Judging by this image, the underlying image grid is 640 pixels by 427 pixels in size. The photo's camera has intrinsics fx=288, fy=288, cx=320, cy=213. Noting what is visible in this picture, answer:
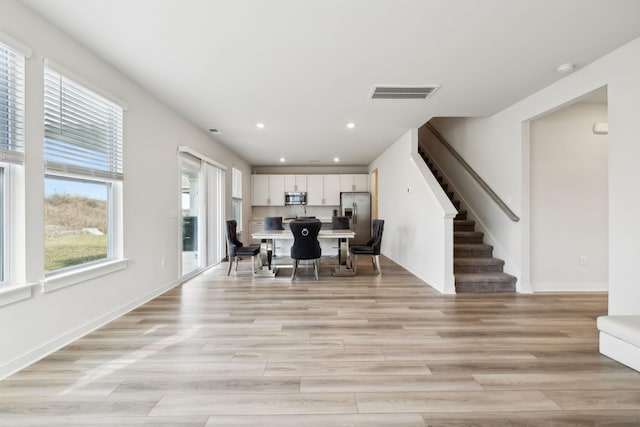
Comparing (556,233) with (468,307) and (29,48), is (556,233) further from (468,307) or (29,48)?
(29,48)

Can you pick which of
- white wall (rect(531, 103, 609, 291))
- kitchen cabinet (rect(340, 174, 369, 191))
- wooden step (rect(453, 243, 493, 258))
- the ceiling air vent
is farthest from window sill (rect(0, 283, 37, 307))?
kitchen cabinet (rect(340, 174, 369, 191))

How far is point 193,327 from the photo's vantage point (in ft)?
8.87

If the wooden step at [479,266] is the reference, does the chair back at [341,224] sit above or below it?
above

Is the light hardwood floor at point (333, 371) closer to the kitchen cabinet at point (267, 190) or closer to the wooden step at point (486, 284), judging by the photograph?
the wooden step at point (486, 284)

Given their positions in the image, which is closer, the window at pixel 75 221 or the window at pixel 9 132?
the window at pixel 9 132

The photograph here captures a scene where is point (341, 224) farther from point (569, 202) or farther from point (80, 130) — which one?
point (80, 130)

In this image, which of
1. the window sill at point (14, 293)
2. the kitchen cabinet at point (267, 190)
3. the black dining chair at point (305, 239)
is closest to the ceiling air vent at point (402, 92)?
the black dining chair at point (305, 239)

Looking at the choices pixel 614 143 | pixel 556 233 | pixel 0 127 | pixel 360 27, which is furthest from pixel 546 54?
pixel 0 127

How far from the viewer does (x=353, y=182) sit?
341 inches

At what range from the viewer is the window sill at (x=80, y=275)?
7.09ft

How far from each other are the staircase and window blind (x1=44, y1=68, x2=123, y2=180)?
4.37 m

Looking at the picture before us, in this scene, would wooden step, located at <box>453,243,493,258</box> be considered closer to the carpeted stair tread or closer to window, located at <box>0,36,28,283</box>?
the carpeted stair tread

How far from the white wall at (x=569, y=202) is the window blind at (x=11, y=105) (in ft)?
17.3

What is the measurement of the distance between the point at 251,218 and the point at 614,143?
777cm
